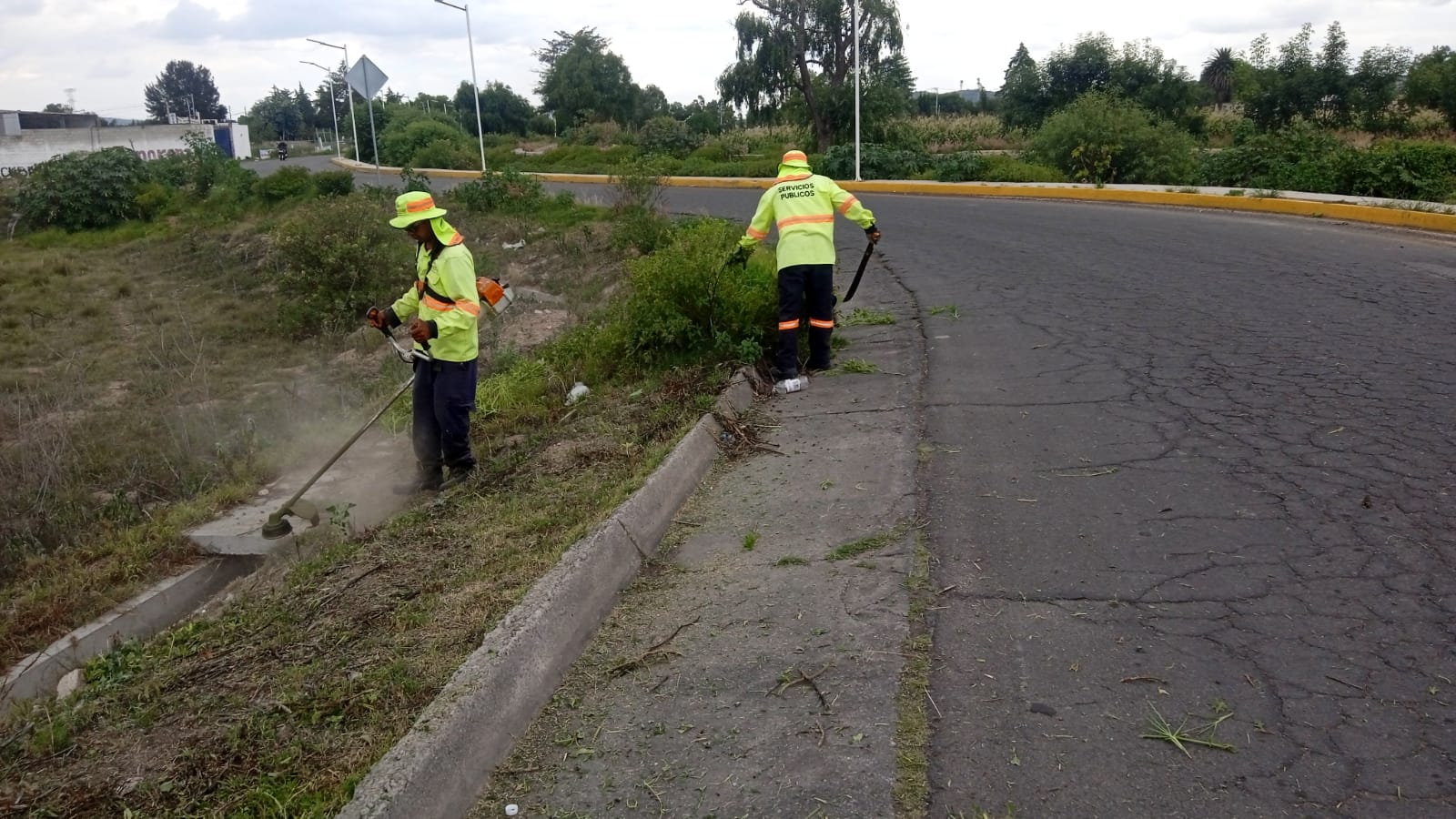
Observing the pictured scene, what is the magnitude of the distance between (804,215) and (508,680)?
4523 millimetres

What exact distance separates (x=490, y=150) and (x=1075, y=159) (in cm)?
3032

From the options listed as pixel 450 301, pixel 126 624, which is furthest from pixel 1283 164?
pixel 126 624

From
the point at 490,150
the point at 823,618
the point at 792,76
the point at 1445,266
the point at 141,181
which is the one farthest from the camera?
the point at 490,150

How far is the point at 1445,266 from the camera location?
31.8 feet

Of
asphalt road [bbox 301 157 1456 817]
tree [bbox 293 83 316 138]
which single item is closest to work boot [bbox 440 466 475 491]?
asphalt road [bbox 301 157 1456 817]

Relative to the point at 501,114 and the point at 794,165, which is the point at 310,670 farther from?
the point at 501,114

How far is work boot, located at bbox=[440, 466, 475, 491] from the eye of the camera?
6.42 meters

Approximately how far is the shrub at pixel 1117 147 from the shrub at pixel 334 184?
648 inches

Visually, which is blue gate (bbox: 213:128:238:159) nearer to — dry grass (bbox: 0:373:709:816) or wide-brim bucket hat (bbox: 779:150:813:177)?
wide-brim bucket hat (bbox: 779:150:813:177)

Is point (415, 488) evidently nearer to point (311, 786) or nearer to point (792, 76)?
point (311, 786)

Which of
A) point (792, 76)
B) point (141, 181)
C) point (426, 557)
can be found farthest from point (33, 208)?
point (426, 557)

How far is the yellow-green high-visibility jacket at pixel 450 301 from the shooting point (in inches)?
244

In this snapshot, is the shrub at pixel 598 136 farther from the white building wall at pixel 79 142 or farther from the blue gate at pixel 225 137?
the blue gate at pixel 225 137

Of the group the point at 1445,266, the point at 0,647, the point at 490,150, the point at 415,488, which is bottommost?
the point at 0,647
